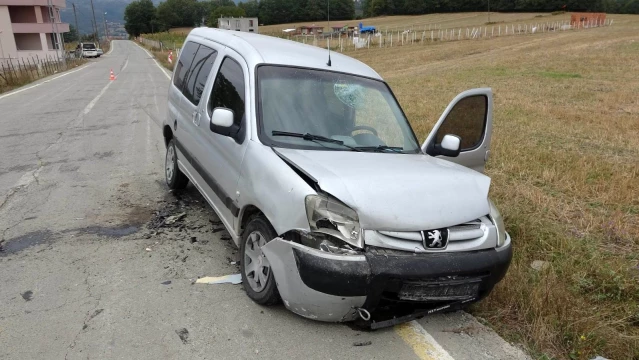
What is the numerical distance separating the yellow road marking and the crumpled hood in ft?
2.57

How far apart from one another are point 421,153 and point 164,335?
2.42 metres

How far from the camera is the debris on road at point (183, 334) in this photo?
308cm

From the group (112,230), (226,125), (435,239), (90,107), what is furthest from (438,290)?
(90,107)

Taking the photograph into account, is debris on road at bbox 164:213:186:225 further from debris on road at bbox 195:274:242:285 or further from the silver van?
debris on road at bbox 195:274:242:285

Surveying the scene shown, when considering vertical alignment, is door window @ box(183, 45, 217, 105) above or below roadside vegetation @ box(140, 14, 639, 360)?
above

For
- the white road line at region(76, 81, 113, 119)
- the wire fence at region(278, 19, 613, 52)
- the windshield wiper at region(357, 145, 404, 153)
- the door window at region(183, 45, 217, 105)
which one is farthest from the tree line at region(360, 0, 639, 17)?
the windshield wiper at region(357, 145, 404, 153)

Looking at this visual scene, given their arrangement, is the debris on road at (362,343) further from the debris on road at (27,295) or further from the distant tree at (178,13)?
the distant tree at (178,13)

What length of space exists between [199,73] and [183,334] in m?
2.92

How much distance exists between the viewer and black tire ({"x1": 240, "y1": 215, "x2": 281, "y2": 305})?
3.28m

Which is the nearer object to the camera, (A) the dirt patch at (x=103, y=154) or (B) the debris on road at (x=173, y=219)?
(B) the debris on road at (x=173, y=219)

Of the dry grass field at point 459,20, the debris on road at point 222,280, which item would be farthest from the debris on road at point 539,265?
the dry grass field at point 459,20

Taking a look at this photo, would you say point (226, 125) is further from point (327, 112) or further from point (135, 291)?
point (135, 291)

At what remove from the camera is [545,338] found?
124 inches

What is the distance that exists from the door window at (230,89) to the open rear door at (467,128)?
166cm
